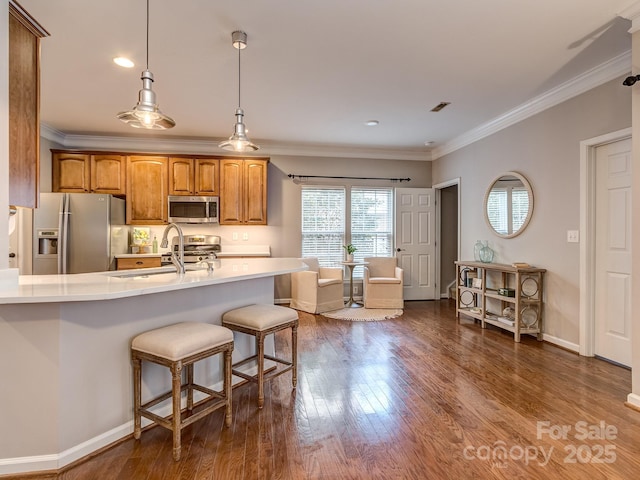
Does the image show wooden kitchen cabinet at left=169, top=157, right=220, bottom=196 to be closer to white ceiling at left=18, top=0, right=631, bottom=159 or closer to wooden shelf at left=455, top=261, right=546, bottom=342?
white ceiling at left=18, top=0, right=631, bottom=159

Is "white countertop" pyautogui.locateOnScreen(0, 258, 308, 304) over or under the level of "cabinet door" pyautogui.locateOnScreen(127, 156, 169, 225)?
under

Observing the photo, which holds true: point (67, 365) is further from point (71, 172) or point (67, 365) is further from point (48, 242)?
point (71, 172)

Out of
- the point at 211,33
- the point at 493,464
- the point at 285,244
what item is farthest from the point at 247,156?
the point at 493,464

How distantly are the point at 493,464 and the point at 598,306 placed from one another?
2.38 m

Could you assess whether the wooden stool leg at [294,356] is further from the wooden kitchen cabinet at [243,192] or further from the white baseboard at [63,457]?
the wooden kitchen cabinet at [243,192]

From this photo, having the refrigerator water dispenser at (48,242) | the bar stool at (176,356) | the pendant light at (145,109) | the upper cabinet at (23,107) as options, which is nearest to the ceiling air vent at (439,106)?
the pendant light at (145,109)

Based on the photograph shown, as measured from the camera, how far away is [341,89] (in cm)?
361

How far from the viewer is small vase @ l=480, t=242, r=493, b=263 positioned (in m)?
4.66

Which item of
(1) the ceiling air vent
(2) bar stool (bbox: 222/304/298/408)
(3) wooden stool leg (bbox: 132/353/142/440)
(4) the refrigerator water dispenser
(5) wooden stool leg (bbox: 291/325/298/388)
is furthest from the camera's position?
(4) the refrigerator water dispenser

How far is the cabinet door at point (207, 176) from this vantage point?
5340 millimetres

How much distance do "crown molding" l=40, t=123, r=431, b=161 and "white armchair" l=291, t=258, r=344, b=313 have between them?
190cm

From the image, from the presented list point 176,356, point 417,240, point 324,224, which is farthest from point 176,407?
point 417,240

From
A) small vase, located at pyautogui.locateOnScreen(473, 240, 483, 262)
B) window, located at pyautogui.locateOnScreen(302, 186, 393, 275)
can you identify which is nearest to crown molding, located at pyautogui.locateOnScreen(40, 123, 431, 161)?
window, located at pyautogui.locateOnScreen(302, 186, 393, 275)

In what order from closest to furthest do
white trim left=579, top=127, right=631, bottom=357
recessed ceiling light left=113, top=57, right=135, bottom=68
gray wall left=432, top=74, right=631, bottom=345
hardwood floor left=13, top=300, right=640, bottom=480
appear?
1. hardwood floor left=13, top=300, right=640, bottom=480
2. recessed ceiling light left=113, top=57, right=135, bottom=68
3. gray wall left=432, top=74, right=631, bottom=345
4. white trim left=579, top=127, right=631, bottom=357
